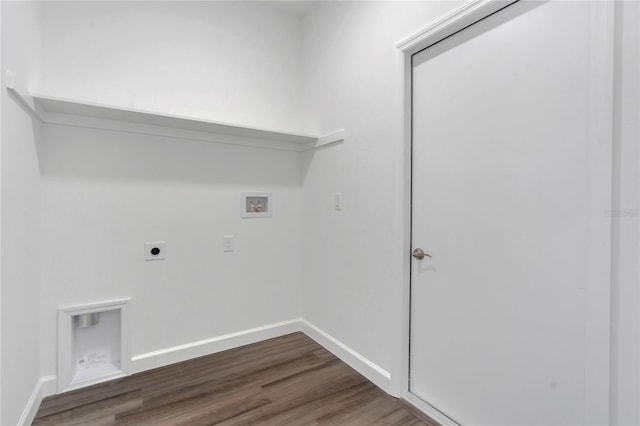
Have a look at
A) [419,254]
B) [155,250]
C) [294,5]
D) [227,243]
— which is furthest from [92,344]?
[294,5]

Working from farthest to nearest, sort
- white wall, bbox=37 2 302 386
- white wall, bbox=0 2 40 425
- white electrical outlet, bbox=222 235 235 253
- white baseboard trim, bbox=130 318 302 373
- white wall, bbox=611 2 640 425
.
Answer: white electrical outlet, bbox=222 235 235 253 < white baseboard trim, bbox=130 318 302 373 < white wall, bbox=37 2 302 386 < white wall, bbox=0 2 40 425 < white wall, bbox=611 2 640 425

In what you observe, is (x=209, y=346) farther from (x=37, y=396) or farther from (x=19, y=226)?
(x=19, y=226)

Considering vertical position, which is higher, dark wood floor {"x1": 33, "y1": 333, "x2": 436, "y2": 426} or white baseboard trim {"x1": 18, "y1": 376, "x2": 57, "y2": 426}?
white baseboard trim {"x1": 18, "y1": 376, "x2": 57, "y2": 426}

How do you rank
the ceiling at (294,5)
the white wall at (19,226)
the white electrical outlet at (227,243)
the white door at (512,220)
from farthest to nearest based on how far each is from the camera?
the ceiling at (294,5), the white electrical outlet at (227,243), the white wall at (19,226), the white door at (512,220)

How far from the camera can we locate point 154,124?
7.28ft

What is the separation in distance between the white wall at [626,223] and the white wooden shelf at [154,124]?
5.24 feet

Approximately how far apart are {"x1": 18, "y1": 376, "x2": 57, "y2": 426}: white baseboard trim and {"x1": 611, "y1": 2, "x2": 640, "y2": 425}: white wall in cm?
266

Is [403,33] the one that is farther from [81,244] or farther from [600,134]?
[81,244]

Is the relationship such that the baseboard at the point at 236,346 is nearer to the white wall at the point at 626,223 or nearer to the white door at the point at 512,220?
the white door at the point at 512,220

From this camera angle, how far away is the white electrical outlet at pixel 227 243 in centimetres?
256

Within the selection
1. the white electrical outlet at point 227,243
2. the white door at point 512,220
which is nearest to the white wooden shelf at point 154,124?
the white electrical outlet at point 227,243

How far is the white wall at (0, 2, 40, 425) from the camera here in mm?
1399

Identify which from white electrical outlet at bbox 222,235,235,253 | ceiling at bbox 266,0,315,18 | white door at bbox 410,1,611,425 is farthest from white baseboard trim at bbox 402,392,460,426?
ceiling at bbox 266,0,315,18

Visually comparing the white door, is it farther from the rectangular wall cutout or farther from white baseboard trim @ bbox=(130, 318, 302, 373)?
the rectangular wall cutout
